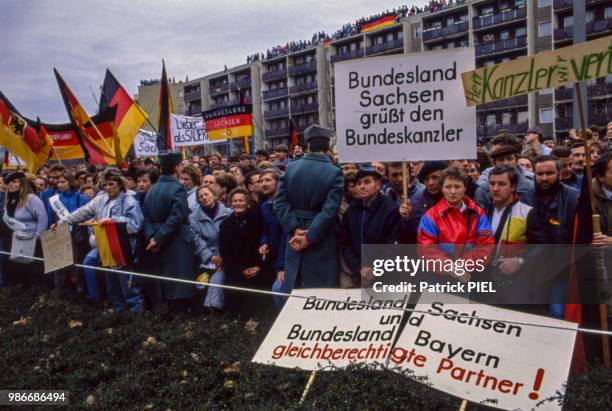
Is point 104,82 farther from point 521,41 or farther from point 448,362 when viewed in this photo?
point 521,41

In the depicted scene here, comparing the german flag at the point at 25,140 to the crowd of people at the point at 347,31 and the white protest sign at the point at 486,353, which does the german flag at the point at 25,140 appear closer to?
the white protest sign at the point at 486,353

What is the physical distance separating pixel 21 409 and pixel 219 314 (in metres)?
2.06

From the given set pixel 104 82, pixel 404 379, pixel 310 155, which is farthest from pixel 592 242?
pixel 104 82

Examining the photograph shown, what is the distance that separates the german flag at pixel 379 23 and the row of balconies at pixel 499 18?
38.7 ft

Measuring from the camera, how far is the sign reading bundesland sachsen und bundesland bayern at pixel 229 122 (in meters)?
13.7

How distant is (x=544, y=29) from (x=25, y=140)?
1858 inches

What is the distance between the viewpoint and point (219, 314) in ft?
19.7

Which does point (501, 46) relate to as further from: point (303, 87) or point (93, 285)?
point (93, 285)

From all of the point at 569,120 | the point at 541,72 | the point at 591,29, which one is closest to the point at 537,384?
the point at 541,72

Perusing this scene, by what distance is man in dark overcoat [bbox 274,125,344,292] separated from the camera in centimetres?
483

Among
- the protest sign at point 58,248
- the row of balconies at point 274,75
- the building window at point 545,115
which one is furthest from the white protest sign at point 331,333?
the row of balconies at point 274,75

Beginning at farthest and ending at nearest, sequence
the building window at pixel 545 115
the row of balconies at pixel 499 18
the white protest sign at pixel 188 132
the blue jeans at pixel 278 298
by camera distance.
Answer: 1. the row of balconies at pixel 499 18
2. the building window at pixel 545 115
3. the white protest sign at pixel 188 132
4. the blue jeans at pixel 278 298

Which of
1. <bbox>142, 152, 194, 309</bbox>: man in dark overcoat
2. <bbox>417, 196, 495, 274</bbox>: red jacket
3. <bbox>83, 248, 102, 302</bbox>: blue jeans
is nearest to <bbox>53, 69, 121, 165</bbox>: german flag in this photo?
<bbox>83, 248, 102, 302</bbox>: blue jeans

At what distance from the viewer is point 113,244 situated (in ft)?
21.1
